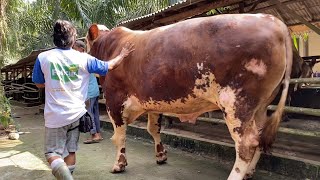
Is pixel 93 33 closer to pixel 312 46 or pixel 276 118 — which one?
pixel 276 118

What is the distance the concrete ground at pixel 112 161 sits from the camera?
423 centimetres

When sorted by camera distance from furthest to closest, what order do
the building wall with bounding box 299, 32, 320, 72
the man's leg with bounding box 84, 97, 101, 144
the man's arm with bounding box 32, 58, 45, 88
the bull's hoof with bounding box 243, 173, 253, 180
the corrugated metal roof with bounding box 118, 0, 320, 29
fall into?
the building wall with bounding box 299, 32, 320, 72 < the man's leg with bounding box 84, 97, 101, 144 < the corrugated metal roof with bounding box 118, 0, 320, 29 < the bull's hoof with bounding box 243, 173, 253, 180 < the man's arm with bounding box 32, 58, 45, 88

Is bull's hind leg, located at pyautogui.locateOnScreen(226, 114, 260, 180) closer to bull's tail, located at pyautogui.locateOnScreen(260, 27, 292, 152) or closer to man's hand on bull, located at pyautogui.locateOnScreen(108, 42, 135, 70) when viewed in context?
bull's tail, located at pyautogui.locateOnScreen(260, 27, 292, 152)

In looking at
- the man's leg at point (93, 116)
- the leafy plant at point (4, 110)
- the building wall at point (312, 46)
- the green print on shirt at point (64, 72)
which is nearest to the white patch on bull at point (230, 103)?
the green print on shirt at point (64, 72)

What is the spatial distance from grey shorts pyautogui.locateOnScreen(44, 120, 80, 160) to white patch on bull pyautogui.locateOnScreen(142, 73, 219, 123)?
3.16ft

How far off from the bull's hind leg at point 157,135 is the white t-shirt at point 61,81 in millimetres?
1638

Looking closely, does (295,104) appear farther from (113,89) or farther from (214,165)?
(113,89)

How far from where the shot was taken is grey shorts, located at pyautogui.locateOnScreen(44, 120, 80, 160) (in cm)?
324

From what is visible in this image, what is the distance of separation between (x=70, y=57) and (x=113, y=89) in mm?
1285

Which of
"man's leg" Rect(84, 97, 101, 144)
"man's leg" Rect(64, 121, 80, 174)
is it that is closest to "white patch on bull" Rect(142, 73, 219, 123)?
"man's leg" Rect(64, 121, 80, 174)

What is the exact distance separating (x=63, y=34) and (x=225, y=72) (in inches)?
60.3

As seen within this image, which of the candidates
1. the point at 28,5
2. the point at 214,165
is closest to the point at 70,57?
the point at 214,165

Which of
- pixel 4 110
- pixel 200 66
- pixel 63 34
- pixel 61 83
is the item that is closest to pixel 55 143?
pixel 61 83

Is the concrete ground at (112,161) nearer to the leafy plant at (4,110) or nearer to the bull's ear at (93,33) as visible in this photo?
the leafy plant at (4,110)
